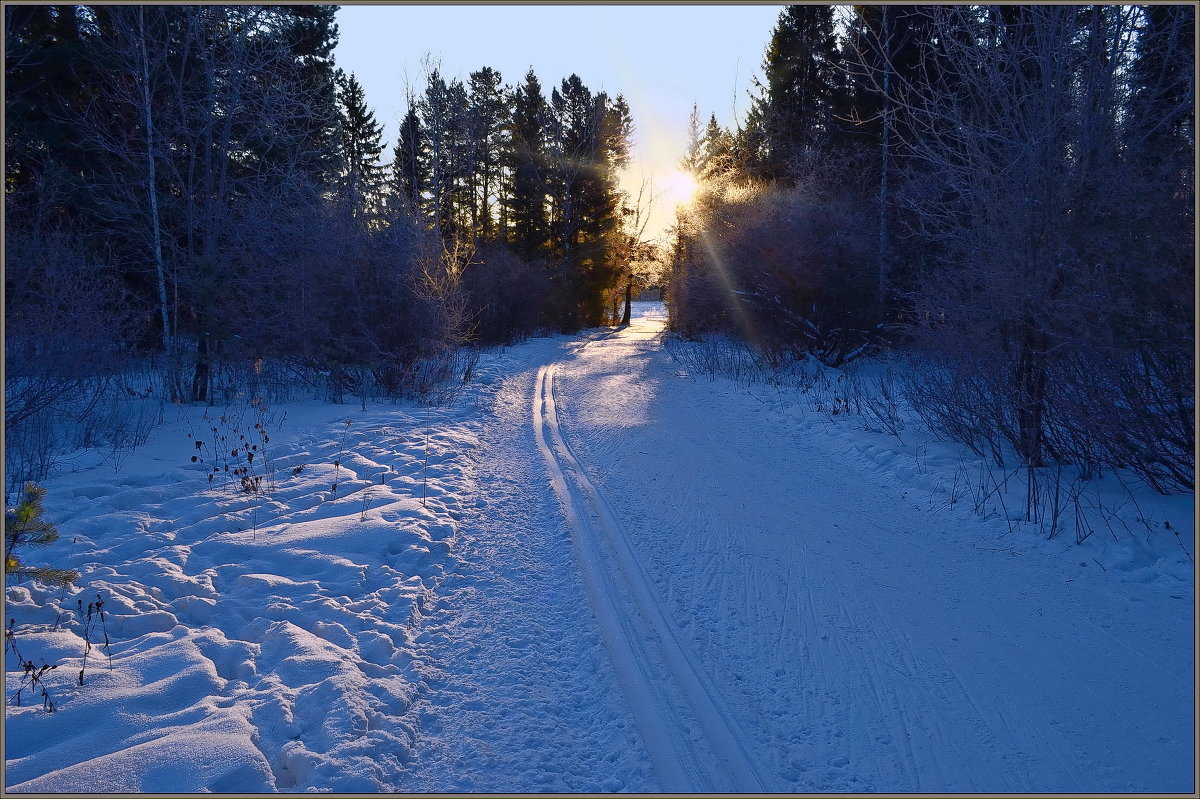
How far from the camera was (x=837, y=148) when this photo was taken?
21562 mm

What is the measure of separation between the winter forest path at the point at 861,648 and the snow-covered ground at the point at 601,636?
0.02 metres

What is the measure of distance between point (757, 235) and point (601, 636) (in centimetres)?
1460

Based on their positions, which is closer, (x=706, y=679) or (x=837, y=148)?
(x=706, y=679)

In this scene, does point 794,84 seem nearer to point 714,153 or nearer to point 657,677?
point 714,153

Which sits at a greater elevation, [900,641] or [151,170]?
[151,170]

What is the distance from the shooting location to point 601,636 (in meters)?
4.14

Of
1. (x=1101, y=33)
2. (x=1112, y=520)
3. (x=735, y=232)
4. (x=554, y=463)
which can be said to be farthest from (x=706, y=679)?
(x=735, y=232)

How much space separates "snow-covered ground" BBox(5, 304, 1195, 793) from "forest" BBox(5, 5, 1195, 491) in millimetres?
1422

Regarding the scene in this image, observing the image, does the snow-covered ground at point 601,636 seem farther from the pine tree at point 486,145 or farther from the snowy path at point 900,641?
the pine tree at point 486,145

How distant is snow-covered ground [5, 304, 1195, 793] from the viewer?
2.96 metres

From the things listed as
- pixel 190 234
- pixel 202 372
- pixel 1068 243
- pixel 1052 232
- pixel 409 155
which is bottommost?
pixel 202 372

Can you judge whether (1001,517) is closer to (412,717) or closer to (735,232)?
(412,717)

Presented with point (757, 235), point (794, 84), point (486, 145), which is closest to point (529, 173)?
point (486, 145)

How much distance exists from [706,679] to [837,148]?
2223 centimetres
